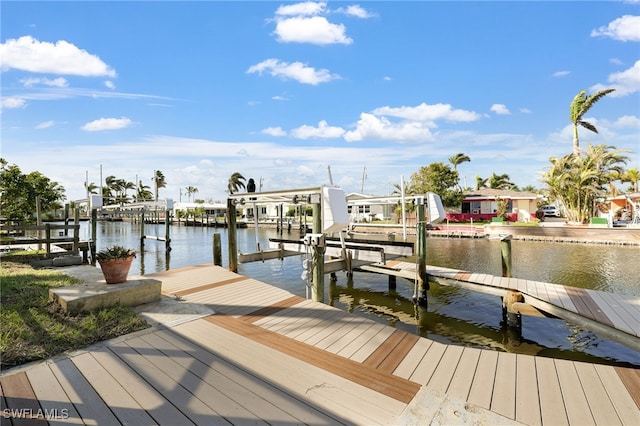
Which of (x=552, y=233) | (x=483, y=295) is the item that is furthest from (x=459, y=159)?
(x=483, y=295)

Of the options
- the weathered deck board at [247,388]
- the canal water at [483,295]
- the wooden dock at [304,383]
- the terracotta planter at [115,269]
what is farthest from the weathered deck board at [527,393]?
the terracotta planter at [115,269]

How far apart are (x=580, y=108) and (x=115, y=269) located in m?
44.5

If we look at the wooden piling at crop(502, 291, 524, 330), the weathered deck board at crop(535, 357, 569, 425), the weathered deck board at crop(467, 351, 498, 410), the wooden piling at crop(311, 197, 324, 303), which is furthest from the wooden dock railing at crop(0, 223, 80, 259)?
the wooden piling at crop(502, 291, 524, 330)

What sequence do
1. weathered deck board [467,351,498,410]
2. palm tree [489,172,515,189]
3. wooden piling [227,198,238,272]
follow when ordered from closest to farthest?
1. weathered deck board [467,351,498,410]
2. wooden piling [227,198,238,272]
3. palm tree [489,172,515,189]

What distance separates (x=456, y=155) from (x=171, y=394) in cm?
5634

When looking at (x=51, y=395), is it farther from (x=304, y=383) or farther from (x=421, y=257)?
(x=421, y=257)

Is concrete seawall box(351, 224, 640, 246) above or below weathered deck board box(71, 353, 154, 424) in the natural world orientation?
below

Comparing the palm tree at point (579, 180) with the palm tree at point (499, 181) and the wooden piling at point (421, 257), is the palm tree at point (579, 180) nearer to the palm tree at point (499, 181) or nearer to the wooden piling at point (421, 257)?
the wooden piling at point (421, 257)

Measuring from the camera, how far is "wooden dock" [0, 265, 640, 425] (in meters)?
2.88

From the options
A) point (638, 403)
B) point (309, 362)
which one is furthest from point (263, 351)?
point (638, 403)

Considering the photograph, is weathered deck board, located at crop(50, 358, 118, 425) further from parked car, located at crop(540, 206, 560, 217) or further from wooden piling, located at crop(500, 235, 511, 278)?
parked car, located at crop(540, 206, 560, 217)

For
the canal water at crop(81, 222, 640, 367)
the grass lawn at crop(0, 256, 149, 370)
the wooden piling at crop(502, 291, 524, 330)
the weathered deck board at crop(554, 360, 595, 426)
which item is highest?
the grass lawn at crop(0, 256, 149, 370)

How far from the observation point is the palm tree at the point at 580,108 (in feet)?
110

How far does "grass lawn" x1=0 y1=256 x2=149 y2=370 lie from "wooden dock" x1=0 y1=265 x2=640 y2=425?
0.25 meters
